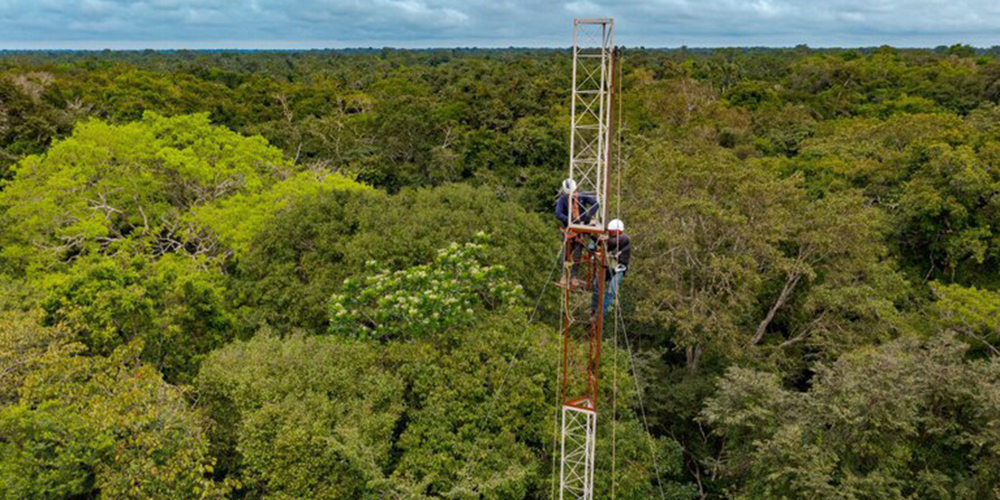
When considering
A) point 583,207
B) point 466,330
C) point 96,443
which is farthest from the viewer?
point 466,330

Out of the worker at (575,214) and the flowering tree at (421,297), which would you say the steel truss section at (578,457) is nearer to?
the worker at (575,214)

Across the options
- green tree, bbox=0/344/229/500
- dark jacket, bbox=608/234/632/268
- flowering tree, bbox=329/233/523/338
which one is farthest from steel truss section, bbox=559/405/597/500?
green tree, bbox=0/344/229/500

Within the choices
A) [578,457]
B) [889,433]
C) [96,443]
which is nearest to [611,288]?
[578,457]

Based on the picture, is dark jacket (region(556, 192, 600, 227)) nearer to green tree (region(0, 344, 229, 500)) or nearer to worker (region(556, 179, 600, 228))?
worker (region(556, 179, 600, 228))

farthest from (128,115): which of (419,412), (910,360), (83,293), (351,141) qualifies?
(910,360)

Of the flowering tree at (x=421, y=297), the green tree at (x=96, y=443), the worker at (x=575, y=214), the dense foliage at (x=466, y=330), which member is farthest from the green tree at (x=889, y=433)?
the green tree at (x=96, y=443)

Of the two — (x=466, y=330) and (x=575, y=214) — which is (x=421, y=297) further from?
(x=575, y=214)
